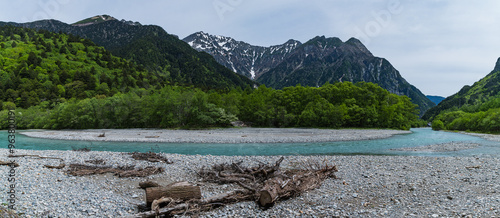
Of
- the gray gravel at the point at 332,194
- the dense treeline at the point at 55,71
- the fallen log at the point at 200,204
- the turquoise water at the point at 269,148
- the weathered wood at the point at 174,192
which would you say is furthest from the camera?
the dense treeline at the point at 55,71

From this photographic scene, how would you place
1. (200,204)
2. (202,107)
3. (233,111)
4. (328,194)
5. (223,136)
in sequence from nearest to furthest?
(200,204), (328,194), (223,136), (202,107), (233,111)

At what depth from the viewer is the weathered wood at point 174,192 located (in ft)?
28.3

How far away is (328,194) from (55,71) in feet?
501

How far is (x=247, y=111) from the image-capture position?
81.0 meters

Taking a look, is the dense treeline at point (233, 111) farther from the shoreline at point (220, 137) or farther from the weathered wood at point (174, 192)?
the weathered wood at point (174, 192)

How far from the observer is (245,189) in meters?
10.8

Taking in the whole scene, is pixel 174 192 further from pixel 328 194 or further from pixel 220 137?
pixel 220 137

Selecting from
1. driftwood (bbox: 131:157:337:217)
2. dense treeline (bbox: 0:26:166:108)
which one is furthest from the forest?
driftwood (bbox: 131:157:337:217)

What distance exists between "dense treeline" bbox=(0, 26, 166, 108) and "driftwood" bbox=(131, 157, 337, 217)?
114 metres

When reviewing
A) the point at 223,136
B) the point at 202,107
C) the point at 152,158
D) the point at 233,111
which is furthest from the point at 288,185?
the point at 233,111

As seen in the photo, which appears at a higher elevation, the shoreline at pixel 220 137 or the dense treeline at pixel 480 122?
the dense treeline at pixel 480 122

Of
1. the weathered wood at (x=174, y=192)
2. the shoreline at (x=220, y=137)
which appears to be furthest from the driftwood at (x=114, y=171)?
the shoreline at (x=220, y=137)

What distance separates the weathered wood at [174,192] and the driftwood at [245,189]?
0.03 m

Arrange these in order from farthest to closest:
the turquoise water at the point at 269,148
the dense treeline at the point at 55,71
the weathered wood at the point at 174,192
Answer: the dense treeline at the point at 55,71 < the turquoise water at the point at 269,148 < the weathered wood at the point at 174,192
